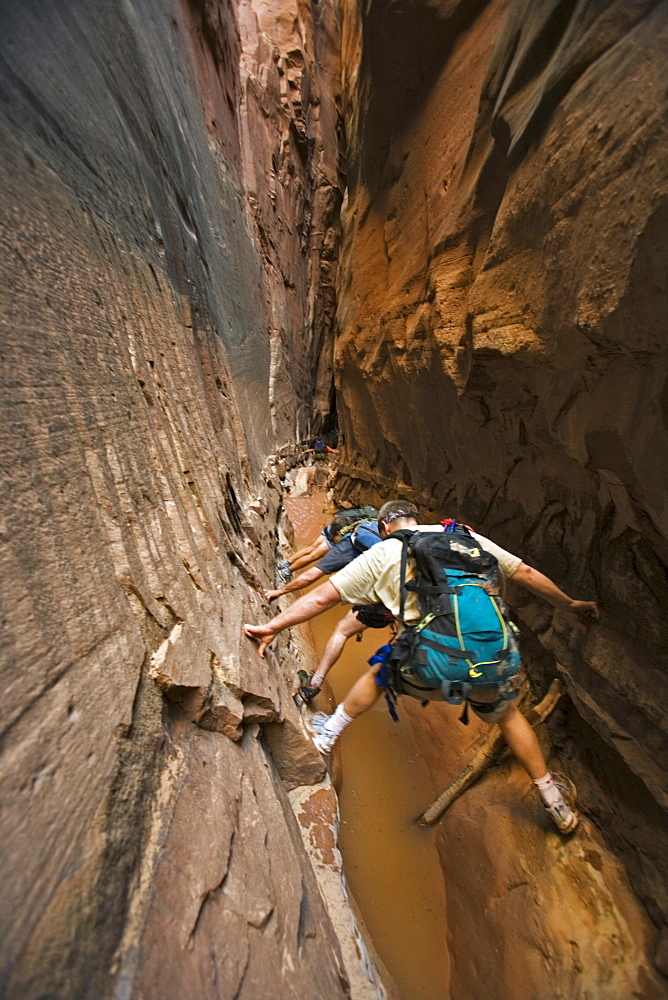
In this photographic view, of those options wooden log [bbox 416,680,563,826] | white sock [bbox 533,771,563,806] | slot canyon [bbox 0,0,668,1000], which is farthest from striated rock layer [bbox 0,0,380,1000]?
white sock [bbox 533,771,563,806]

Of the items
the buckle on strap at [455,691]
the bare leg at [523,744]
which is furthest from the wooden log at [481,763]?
the buckle on strap at [455,691]

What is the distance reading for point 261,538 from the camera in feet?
13.0

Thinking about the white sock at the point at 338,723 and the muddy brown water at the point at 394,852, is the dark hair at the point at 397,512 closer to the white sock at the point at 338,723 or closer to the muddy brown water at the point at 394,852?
the white sock at the point at 338,723

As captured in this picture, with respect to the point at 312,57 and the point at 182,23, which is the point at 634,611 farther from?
the point at 312,57

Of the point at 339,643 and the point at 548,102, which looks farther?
the point at 339,643

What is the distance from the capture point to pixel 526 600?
2900mm

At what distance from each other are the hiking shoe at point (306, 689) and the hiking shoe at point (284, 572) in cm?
144

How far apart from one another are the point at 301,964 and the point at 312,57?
1466cm

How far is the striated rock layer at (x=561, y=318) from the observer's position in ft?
5.26

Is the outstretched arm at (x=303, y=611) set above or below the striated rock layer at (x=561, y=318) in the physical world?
below

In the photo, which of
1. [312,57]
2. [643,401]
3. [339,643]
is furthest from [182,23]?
[312,57]

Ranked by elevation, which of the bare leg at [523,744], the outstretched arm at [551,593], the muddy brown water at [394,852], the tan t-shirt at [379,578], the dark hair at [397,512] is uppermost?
the dark hair at [397,512]

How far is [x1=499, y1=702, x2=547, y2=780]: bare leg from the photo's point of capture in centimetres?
204

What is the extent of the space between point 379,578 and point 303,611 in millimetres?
418
